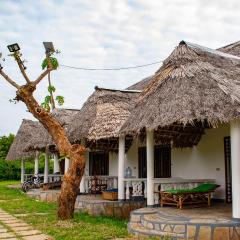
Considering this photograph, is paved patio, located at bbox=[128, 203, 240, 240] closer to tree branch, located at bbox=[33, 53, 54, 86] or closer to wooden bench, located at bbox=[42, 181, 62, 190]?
tree branch, located at bbox=[33, 53, 54, 86]

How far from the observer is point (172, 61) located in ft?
32.6

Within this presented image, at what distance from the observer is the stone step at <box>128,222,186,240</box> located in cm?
729

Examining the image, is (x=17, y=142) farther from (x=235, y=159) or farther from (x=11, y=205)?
(x=235, y=159)

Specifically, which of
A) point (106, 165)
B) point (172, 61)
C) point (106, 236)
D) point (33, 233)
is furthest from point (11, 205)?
point (172, 61)

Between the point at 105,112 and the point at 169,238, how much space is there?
6072 mm

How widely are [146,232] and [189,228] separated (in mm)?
898

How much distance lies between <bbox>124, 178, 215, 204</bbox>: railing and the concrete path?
3175 mm

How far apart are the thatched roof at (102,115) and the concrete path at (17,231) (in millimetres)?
3394

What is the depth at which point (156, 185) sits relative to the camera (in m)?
10.6

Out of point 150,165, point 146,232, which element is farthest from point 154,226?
point 150,165

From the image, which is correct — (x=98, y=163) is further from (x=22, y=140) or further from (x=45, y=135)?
(x=22, y=140)

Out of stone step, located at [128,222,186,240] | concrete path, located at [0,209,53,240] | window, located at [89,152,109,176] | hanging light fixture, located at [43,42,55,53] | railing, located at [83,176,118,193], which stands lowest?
concrete path, located at [0,209,53,240]

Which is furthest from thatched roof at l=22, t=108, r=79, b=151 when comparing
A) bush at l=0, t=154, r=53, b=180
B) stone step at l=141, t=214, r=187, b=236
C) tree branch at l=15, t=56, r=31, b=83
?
bush at l=0, t=154, r=53, b=180

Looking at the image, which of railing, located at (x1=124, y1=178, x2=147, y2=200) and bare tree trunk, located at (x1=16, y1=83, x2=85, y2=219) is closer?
bare tree trunk, located at (x1=16, y1=83, x2=85, y2=219)
